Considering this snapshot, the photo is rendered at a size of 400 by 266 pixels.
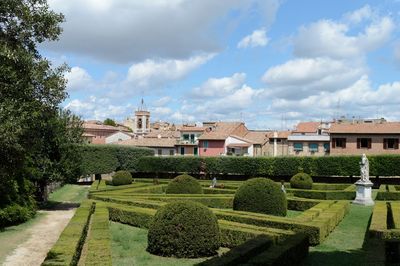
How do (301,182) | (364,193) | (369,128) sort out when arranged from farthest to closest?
(369,128)
(301,182)
(364,193)

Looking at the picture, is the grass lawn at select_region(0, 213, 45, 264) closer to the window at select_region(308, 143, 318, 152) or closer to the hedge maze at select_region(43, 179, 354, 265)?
the hedge maze at select_region(43, 179, 354, 265)

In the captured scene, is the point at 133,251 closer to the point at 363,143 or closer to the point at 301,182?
the point at 301,182

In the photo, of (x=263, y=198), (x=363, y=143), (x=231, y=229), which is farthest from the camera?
(x=363, y=143)

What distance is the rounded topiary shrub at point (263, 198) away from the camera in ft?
61.5

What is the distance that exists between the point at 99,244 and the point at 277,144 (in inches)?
2863

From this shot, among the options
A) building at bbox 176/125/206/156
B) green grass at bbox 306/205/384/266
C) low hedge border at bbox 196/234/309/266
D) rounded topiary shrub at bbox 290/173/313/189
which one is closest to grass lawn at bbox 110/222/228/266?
low hedge border at bbox 196/234/309/266

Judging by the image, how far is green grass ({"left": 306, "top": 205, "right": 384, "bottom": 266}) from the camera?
35.0 ft

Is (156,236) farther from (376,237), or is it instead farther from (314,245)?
(376,237)

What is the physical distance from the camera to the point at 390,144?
195 feet

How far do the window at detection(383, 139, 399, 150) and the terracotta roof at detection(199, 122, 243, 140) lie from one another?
80.4ft

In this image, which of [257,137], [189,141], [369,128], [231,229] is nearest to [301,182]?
[231,229]

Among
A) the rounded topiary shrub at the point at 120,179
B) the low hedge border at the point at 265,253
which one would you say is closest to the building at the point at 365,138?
the rounded topiary shrub at the point at 120,179

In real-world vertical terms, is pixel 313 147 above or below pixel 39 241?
above

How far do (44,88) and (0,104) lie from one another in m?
2.14
